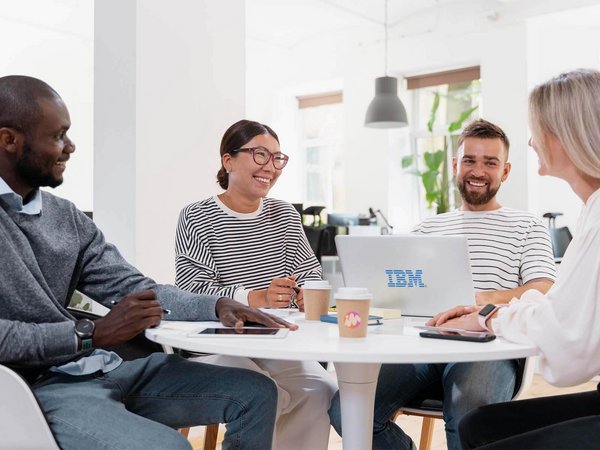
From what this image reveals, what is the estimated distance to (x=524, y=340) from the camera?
1343 mm

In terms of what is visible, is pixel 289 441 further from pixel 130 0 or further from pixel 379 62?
pixel 379 62

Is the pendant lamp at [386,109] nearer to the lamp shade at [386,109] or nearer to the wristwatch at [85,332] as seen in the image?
the lamp shade at [386,109]

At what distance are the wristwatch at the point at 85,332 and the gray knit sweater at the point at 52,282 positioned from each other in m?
0.02

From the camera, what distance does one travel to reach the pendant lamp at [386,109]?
20.5 feet

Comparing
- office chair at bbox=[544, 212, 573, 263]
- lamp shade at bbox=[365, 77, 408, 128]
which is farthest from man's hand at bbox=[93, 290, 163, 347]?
lamp shade at bbox=[365, 77, 408, 128]

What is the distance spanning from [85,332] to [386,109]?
5167mm

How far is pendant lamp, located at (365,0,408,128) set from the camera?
6.24 meters

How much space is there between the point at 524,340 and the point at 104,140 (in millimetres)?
2185

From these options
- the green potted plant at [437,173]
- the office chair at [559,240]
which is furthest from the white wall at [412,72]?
the office chair at [559,240]

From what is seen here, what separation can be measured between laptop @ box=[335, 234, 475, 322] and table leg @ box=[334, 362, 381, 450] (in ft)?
0.75

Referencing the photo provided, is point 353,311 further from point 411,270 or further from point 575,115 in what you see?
point 575,115

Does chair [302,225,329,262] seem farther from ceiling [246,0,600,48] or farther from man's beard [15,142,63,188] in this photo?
man's beard [15,142,63,188]

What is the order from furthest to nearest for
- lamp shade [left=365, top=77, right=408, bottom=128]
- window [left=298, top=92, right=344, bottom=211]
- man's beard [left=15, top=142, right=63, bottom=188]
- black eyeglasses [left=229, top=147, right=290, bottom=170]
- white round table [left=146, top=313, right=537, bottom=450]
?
window [left=298, top=92, right=344, bottom=211] → lamp shade [left=365, top=77, right=408, bottom=128] → black eyeglasses [left=229, top=147, right=290, bottom=170] → man's beard [left=15, top=142, right=63, bottom=188] → white round table [left=146, top=313, right=537, bottom=450]

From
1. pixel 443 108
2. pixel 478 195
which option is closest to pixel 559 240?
pixel 443 108
